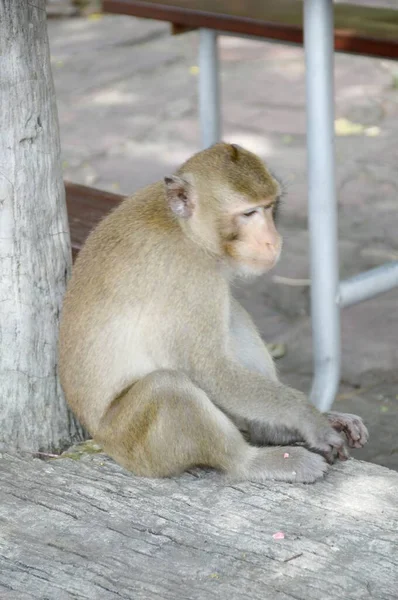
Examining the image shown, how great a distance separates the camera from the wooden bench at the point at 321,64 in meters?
3.28

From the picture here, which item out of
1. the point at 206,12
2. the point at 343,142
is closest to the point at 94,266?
the point at 206,12

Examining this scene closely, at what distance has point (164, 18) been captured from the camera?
4.04 metres

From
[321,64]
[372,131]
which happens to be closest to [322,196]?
[321,64]

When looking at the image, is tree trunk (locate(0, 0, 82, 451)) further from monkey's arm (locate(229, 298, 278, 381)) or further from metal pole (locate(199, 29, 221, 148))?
metal pole (locate(199, 29, 221, 148))

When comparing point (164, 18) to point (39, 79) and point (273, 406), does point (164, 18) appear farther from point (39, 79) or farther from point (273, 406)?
point (273, 406)

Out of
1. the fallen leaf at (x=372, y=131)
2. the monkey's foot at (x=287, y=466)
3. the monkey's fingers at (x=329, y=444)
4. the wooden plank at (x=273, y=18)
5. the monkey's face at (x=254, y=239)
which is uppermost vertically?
the wooden plank at (x=273, y=18)

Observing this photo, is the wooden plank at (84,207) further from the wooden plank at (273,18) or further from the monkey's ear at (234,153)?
the monkey's ear at (234,153)

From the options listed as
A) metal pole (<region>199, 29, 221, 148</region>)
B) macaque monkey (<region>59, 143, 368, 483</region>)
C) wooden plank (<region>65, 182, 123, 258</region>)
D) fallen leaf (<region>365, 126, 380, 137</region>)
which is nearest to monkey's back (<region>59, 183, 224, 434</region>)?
macaque monkey (<region>59, 143, 368, 483</region>)

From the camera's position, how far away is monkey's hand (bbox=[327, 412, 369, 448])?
298 cm

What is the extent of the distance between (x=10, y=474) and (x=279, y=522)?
71 cm

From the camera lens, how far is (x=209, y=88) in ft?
14.1

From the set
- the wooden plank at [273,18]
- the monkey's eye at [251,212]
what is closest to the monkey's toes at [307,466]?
the monkey's eye at [251,212]

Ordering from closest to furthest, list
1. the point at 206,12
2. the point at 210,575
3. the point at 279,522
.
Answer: the point at 210,575 → the point at 279,522 → the point at 206,12

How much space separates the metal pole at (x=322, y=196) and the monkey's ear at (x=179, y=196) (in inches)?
28.4
